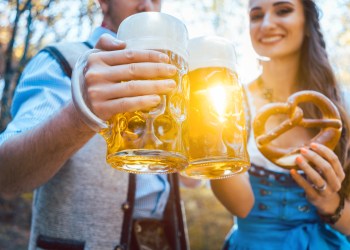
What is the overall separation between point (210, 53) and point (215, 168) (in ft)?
0.86

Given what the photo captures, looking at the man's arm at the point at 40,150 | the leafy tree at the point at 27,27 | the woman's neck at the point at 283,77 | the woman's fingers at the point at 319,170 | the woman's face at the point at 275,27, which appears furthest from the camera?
the leafy tree at the point at 27,27

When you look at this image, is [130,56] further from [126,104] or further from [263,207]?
[263,207]

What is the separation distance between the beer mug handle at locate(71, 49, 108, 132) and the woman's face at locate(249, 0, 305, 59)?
118 centimetres

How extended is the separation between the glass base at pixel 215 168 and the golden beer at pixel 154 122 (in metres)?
0.09

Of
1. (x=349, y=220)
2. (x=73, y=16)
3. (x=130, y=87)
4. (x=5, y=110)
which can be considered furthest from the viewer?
(x=73, y=16)

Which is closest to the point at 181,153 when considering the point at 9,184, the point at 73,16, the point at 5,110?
the point at 9,184

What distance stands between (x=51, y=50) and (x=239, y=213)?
0.92 m

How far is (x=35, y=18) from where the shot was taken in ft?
15.4

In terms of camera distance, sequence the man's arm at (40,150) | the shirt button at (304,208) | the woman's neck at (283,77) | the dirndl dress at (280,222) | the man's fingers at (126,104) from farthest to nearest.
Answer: the woman's neck at (283,77)
the shirt button at (304,208)
the dirndl dress at (280,222)
the man's arm at (40,150)
the man's fingers at (126,104)

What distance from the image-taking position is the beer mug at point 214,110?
0.80m

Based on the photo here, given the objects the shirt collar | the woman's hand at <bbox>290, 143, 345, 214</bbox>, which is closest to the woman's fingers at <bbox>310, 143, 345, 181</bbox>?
the woman's hand at <bbox>290, 143, 345, 214</bbox>

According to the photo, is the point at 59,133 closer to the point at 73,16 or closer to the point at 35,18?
the point at 35,18

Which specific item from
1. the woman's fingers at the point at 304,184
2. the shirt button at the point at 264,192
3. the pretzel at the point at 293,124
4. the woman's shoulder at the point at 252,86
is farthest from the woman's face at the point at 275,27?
the woman's fingers at the point at 304,184

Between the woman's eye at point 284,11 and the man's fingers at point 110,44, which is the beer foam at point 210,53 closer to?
the man's fingers at point 110,44
